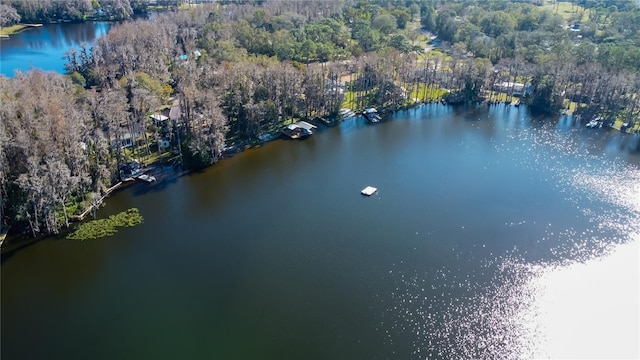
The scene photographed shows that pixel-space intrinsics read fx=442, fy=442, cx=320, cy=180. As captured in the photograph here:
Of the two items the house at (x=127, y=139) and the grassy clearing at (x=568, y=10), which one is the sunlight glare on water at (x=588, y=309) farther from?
the grassy clearing at (x=568, y=10)

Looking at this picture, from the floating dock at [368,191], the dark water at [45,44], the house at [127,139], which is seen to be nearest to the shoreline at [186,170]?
the house at [127,139]

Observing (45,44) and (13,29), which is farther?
(13,29)

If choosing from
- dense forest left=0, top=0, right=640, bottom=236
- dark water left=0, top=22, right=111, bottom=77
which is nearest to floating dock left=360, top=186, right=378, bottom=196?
dense forest left=0, top=0, right=640, bottom=236

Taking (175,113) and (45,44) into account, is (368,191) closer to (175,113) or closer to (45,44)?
(175,113)

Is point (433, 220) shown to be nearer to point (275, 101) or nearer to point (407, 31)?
point (275, 101)

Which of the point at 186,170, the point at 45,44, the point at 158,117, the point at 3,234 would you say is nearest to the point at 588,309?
the point at 186,170
